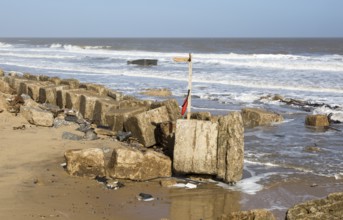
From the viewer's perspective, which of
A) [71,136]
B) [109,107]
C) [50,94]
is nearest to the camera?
[71,136]

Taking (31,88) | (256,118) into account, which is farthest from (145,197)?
(31,88)

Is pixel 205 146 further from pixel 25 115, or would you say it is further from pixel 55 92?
pixel 55 92

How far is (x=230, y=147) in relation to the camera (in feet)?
21.6

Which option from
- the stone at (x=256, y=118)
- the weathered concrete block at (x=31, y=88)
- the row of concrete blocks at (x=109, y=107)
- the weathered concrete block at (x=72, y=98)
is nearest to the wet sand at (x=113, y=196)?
the row of concrete blocks at (x=109, y=107)

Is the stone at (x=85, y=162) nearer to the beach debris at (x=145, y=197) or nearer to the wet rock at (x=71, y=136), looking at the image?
the beach debris at (x=145, y=197)

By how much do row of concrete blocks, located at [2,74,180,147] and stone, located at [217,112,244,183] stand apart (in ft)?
7.34

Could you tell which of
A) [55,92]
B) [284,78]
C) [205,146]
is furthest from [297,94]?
[205,146]

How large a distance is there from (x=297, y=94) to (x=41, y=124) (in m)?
11.3

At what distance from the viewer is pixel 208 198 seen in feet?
20.1

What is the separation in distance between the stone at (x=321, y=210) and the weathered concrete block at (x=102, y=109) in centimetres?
678

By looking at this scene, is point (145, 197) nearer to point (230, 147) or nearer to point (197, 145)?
point (197, 145)

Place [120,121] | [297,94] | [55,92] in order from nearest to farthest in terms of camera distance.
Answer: [120,121] → [55,92] → [297,94]

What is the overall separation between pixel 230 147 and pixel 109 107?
175 inches

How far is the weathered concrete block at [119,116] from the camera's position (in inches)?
372
